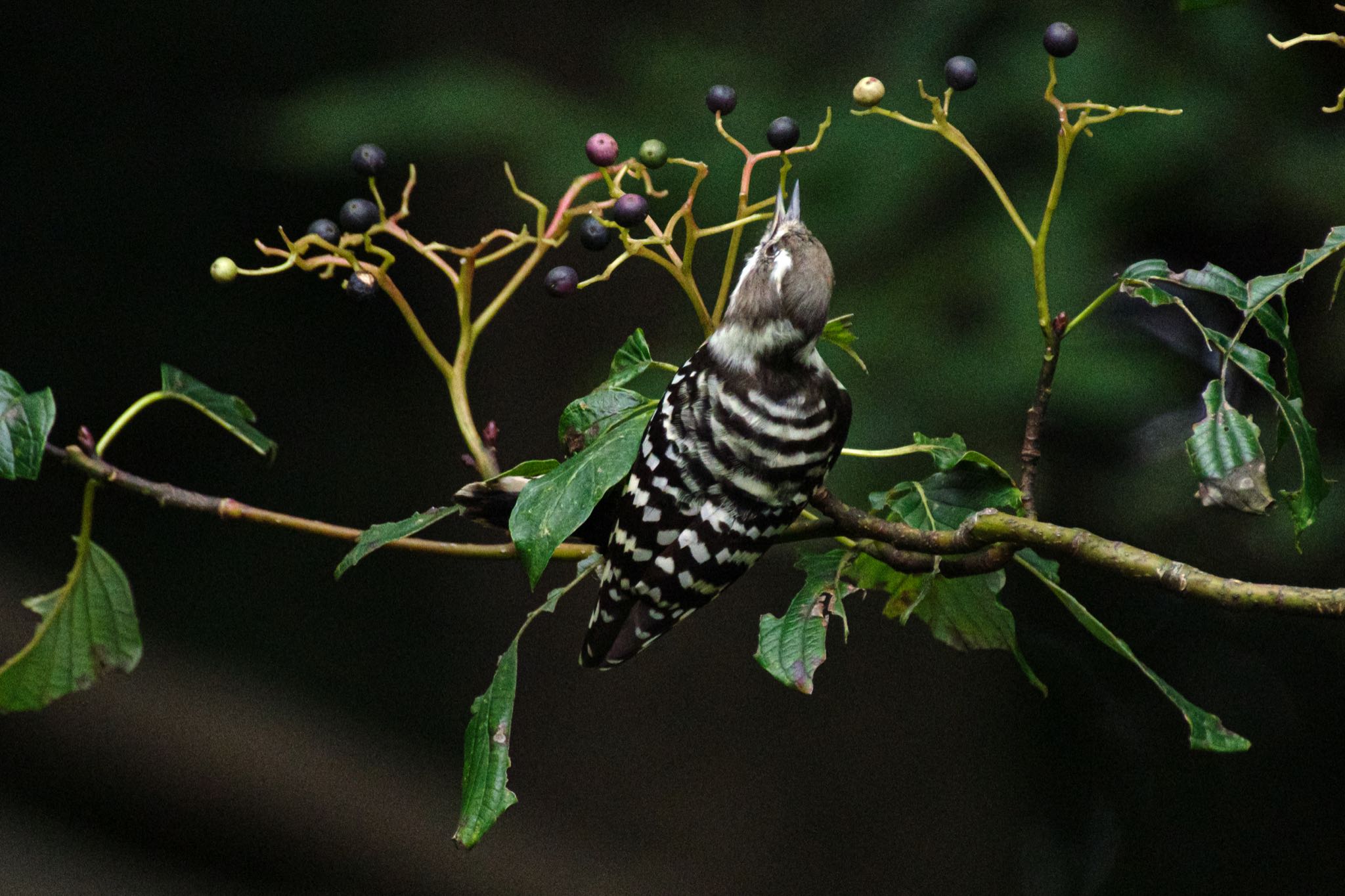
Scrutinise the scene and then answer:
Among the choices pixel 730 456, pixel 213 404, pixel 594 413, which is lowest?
pixel 730 456

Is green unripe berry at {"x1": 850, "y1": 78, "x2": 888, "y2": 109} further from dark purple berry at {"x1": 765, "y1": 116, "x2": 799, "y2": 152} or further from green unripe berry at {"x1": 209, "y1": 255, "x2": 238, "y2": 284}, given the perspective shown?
green unripe berry at {"x1": 209, "y1": 255, "x2": 238, "y2": 284}

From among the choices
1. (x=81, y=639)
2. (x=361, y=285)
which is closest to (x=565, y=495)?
(x=361, y=285)

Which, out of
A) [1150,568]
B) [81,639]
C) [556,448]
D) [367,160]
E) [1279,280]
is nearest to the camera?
[1150,568]

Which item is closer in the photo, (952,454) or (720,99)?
(952,454)

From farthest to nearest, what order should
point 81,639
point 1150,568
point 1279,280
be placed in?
point 81,639 → point 1279,280 → point 1150,568

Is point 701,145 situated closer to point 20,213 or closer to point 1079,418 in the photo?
point 1079,418

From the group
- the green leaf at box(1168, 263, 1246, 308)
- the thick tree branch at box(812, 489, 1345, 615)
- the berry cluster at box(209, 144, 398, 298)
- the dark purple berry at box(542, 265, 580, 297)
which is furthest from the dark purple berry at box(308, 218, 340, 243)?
the green leaf at box(1168, 263, 1246, 308)

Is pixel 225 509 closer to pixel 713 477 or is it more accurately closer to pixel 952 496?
pixel 713 477
